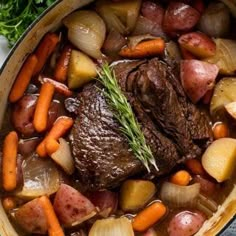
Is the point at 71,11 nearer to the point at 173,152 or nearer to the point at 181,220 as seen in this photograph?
the point at 173,152

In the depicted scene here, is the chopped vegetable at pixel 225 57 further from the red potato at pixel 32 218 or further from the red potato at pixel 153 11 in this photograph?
the red potato at pixel 32 218

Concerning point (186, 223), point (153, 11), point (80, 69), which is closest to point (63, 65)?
point (80, 69)

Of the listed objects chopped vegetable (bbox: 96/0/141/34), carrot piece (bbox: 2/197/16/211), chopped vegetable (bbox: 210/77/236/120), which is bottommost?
carrot piece (bbox: 2/197/16/211)

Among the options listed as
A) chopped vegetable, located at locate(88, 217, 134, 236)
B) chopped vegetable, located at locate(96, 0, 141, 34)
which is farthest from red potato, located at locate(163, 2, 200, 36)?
chopped vegetable, located at locate(88, 217, 134, 236)

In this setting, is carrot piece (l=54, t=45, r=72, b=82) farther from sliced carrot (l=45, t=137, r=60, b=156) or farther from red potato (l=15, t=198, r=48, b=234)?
red potato (l=15, t=198, r=48, b=234)

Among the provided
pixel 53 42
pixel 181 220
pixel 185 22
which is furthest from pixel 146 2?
pixel 181 220

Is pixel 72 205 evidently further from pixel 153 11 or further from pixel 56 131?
pixel 153 11
